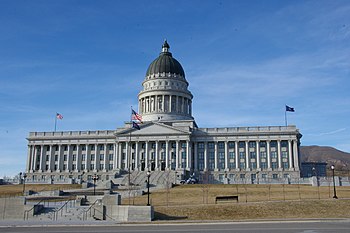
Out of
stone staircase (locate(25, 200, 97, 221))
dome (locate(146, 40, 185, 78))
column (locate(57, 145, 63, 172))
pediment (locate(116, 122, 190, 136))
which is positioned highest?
dome (locate(146, 40, 185, 78))

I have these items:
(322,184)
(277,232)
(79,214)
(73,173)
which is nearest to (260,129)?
(322,184)

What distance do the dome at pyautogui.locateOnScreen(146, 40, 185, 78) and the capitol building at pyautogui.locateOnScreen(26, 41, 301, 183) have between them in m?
17.8

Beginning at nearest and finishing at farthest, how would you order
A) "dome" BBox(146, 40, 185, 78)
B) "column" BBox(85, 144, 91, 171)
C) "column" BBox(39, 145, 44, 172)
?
"column" BBox(85, 144, 91, 171) < "column" BBox(39, 145, 44, 172) < "dome" BBox(146, 40, 185, 78)

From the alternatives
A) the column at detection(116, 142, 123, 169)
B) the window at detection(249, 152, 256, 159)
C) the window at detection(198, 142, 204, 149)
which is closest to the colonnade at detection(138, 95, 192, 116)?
the window at detection(198, 142, 204, 149)

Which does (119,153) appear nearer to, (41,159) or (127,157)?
(127,157)

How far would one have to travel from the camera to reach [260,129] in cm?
10406

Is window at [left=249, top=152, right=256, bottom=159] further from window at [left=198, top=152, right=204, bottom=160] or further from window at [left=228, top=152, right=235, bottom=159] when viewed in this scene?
window at [left=198, top=152, right=204, bottom=160]

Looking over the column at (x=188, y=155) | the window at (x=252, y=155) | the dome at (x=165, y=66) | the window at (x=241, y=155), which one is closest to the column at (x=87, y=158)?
the column at (x=188, y=155)

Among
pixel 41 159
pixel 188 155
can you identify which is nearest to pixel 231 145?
pixel 188 155

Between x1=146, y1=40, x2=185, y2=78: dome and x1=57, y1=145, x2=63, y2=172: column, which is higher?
x1=146, y1=40, x2=185, y2=78: dome

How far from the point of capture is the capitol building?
101500 mm

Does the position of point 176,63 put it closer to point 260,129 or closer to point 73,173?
point 260,129

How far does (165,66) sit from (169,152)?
35.4 meters

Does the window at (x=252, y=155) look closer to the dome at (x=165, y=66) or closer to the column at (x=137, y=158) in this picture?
the column at (x=137, y=158)
